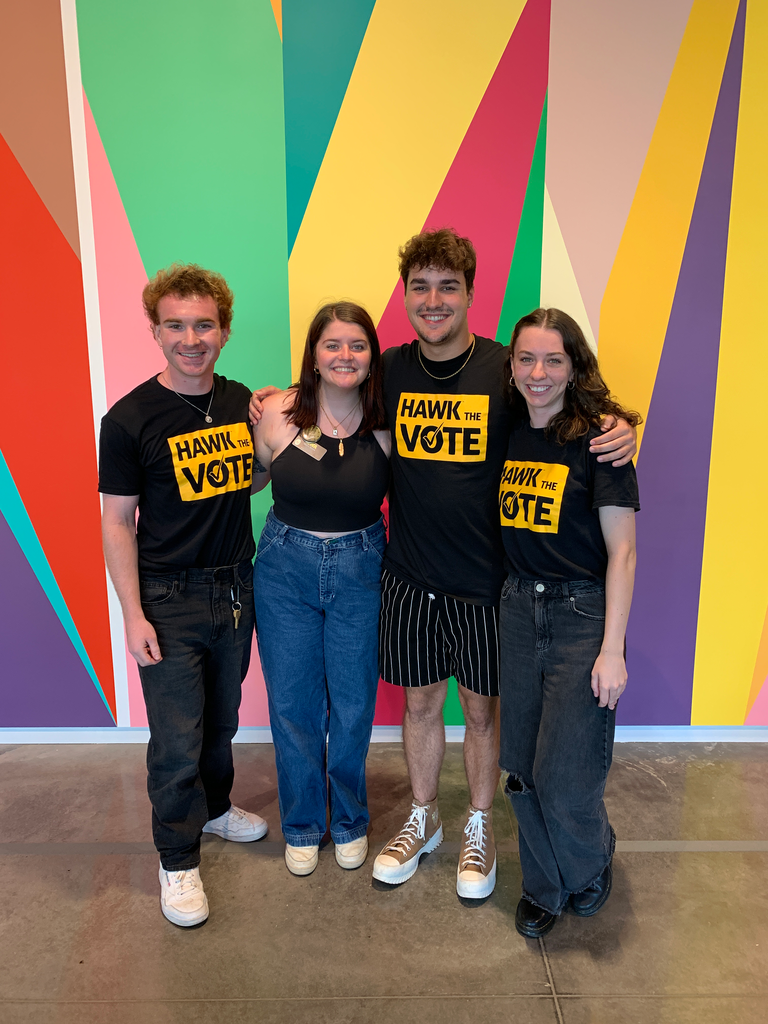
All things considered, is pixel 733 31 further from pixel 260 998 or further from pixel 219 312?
pixel 260 998

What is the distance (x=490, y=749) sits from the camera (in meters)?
2.14

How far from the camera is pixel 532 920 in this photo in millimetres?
1910

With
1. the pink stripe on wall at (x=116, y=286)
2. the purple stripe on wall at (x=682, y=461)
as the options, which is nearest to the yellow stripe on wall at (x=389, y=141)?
the pink stripe on wall at (x=116, y=286)

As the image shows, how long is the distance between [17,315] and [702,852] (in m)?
3.08

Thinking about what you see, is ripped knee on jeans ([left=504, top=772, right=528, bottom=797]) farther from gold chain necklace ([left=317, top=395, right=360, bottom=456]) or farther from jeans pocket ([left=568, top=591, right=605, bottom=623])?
gold chain necklace ([left=317, top=395, right=360, bottom=456])

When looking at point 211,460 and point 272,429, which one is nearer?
point 211,460

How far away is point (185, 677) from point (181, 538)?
15.2 inches

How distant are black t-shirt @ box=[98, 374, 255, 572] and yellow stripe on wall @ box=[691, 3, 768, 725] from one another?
6.29 ft

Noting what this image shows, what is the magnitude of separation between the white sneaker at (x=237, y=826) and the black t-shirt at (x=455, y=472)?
3.34 feet

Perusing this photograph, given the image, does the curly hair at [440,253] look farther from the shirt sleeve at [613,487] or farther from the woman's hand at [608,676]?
the woman's hand at [608,676]

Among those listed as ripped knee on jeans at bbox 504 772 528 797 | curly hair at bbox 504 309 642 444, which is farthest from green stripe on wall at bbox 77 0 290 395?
ripped knee on jeans at bbox 504 772 528 797

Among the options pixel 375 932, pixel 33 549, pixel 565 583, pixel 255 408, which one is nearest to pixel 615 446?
pixel 565 583

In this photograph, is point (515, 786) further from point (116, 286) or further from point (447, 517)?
point (116, 286)

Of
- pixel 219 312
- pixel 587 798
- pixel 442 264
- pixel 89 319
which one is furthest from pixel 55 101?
pixel 587 798
